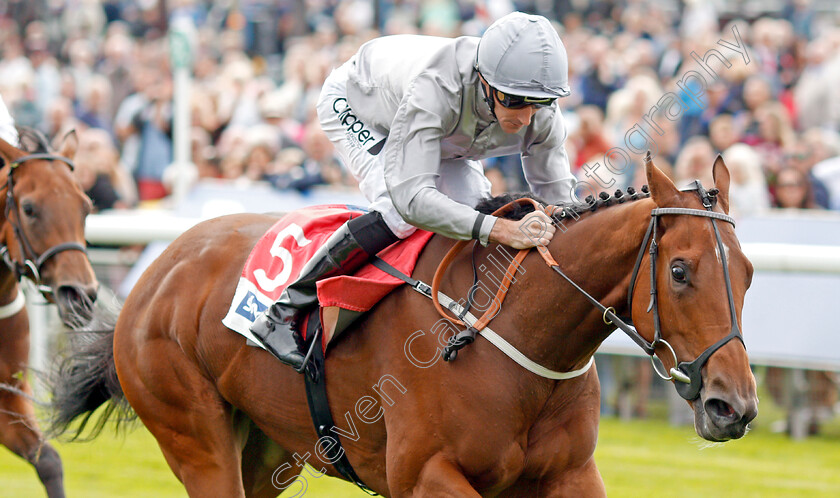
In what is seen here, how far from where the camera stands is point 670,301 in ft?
9.53

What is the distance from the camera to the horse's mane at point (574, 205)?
321 cm

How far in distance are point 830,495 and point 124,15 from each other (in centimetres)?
1367

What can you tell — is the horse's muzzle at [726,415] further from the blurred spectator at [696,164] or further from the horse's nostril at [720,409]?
the blurred spectator at [696,164]

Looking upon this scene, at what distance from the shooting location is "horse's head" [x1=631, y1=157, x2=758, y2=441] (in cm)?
280

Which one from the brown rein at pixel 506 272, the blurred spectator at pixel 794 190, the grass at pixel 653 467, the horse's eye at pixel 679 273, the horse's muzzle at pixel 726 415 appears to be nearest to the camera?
the horse's muzzle at pixel 726 415

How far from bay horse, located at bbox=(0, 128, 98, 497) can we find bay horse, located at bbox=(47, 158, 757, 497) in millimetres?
668

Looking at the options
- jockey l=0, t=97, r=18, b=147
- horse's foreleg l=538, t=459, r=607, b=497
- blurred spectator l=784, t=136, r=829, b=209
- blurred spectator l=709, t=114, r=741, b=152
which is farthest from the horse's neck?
blurred spectator l=709, t=114, r=741, b=152

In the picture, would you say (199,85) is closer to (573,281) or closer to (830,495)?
(830,495)

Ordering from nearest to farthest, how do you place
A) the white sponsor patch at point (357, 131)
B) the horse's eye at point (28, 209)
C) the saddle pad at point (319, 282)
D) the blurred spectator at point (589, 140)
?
the saddle pad at point (319, 282), the white sponsor patch at point (357, 131), the horse's eye at point (28, 209), the blurred spectator at point (589, 140)

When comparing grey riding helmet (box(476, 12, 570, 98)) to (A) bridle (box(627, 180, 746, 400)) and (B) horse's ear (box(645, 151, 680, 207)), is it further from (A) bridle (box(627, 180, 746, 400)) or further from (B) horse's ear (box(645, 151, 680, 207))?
(A) bridle (box(627, 180, 746, 400))

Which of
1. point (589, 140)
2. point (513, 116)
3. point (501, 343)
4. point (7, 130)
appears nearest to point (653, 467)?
point (589, 140)

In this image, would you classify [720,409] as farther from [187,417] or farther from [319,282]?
[187,417]

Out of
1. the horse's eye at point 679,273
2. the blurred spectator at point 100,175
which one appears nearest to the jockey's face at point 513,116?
the horse's eye at point 679,273

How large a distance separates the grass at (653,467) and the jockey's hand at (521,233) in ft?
8.88
